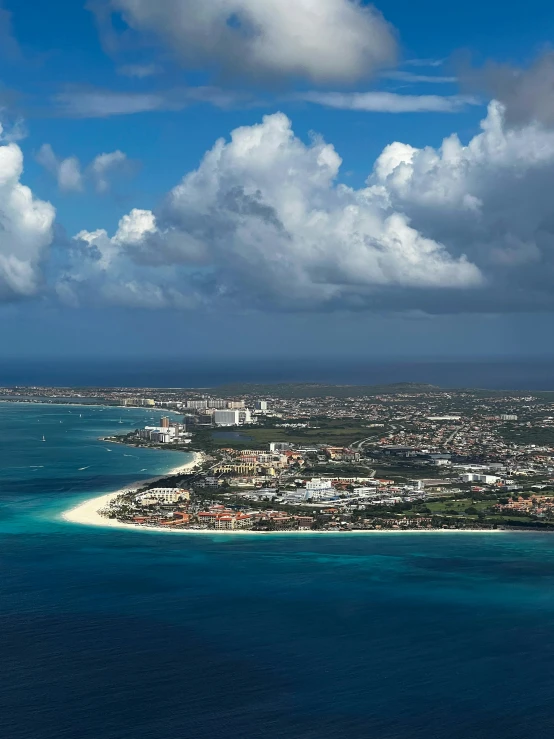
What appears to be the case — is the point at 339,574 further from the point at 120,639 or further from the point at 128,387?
the point at 128,387

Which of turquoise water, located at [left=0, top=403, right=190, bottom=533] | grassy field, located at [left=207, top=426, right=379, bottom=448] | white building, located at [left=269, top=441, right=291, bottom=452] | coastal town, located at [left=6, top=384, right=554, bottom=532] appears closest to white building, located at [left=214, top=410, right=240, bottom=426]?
coastal town, located at [left=6, top=384, right=554, bottom=532]

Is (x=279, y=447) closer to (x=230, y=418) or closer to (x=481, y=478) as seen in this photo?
(x=481, y=478)

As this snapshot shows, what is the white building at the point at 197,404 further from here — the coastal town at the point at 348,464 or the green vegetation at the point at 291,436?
the green vegetation at the point at 291,436

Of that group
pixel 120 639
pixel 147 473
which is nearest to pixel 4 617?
pixel 120 639

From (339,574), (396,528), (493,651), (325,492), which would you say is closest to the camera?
(493,651)

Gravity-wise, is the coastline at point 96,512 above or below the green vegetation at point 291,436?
below

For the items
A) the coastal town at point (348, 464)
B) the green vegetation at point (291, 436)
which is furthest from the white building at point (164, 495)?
the green vegetation at point (291, 436)
